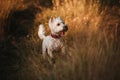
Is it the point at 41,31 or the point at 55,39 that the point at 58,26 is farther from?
the point at 41,31

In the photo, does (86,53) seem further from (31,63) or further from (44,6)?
(44,6)

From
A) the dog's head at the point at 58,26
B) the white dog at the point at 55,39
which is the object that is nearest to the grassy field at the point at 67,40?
the white dog at the point at 55,39

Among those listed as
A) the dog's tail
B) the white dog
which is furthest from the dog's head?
the dog's tail

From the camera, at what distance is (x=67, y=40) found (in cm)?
556

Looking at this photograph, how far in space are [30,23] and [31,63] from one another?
863mm

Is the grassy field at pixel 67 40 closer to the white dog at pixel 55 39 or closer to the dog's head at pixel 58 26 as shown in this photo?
the white dog at pixel 55 39

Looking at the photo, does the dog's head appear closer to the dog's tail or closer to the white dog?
the white dog

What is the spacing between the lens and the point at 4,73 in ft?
17.6

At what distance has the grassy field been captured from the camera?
4.75 m

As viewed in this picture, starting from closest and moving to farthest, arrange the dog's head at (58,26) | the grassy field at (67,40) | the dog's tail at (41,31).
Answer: the grassy field at (67,40), the dog's head at (58,26), the dog's tail at (41,31)

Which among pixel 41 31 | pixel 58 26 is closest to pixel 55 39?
pixel 58 26

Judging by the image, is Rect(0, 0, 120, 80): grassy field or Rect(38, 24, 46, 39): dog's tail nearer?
Rect(0, 0, 120, 80): grassy field

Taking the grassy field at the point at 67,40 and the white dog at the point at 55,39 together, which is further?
the white dog at the point at 55,39

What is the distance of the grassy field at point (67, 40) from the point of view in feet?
15.6
